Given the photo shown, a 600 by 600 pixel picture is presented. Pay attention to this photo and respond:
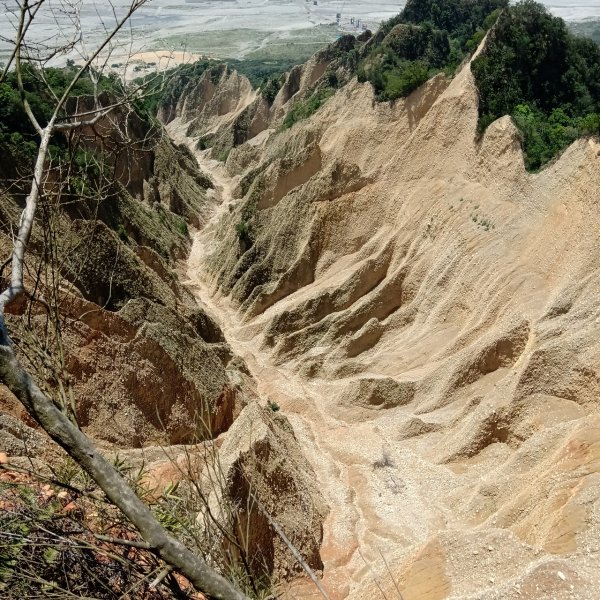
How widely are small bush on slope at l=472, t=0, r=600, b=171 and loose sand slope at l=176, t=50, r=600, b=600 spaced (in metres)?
1.11

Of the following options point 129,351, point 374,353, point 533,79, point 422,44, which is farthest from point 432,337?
point 422,44

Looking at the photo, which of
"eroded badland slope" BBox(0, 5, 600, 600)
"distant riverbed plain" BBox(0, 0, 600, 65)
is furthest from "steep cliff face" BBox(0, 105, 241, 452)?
"distant riverbed plain" BBox(0, 0, 600, 65)

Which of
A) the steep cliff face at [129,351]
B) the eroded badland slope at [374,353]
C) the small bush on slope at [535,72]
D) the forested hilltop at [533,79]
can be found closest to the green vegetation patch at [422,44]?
the forested hilltop at [533,79]

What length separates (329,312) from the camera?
27344mm

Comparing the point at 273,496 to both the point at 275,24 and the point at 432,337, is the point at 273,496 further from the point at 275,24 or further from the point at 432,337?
the point at 275,24

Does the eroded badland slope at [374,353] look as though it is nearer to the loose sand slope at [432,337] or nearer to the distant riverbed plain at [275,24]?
the loose sand slope at [432,337]

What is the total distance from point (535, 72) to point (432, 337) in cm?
1431

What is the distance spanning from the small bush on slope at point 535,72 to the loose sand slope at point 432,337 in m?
1.11

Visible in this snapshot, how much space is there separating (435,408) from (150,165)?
34.7 meters

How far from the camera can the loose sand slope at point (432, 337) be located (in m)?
12.0

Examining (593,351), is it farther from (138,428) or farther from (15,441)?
(15,441)

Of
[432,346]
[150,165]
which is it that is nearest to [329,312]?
[432,346]

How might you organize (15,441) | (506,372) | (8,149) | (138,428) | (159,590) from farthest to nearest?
(8,149) < (506,372) < (138,428) < (15,441) < (159,590)

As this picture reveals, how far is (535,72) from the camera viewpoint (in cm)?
2708
